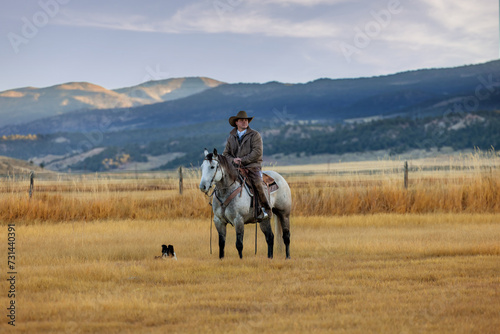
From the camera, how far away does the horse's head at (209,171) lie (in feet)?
35.6

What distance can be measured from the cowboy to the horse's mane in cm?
30

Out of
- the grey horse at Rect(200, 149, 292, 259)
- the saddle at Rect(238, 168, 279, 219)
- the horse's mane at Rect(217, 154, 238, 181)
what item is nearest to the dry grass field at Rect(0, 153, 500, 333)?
the grey horse at Rect(200, 149, 292, 259)

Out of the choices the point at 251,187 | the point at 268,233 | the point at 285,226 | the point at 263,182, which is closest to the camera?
the point at 251,187

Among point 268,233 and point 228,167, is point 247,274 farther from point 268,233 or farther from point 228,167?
point 268,233

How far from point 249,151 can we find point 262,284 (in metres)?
3.14

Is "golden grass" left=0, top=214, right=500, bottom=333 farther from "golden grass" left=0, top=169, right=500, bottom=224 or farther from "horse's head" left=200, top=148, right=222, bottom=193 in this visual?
"golden grass" left=0, top=169, right=500, bottom=224

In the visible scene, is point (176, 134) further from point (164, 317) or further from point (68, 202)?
point (164, 317)

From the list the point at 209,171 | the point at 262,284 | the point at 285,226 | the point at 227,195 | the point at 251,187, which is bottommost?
the point at 262,284

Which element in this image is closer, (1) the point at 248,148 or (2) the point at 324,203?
(1) the point at 248,148

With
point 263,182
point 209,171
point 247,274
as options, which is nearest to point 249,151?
point 263,182

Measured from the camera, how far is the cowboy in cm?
1205

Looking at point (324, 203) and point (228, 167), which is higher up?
point (228, 167)

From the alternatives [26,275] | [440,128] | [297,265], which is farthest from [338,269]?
[440,128]

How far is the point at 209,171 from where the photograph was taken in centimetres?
1105
